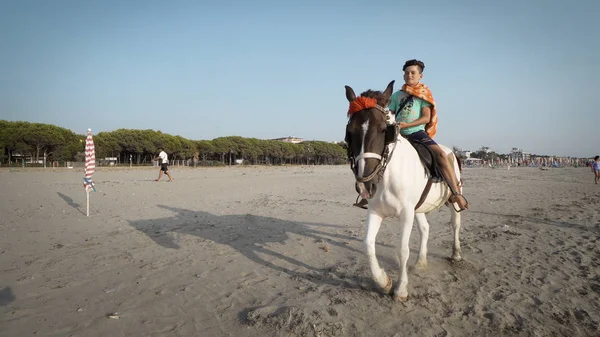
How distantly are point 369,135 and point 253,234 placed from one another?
5.02m

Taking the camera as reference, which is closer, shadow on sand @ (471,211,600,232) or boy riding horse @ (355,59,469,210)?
boy riding horse @ (355,59,469,210)

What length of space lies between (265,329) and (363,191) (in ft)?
5.78

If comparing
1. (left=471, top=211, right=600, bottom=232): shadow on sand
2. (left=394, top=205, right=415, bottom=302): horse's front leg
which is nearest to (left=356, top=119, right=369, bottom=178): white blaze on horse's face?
(left=394, top=205, right=415, bottom=302): horse's front leg

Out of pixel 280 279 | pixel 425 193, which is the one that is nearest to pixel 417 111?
pixel 425 193

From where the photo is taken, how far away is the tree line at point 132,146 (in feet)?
172

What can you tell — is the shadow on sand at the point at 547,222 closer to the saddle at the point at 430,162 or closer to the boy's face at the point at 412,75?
the saddle at the point at 430,162

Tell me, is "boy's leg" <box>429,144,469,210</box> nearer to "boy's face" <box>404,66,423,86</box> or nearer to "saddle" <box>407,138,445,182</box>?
"saddle" <box>407,138,445,182</box>

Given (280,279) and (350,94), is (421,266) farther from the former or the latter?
(350,94)

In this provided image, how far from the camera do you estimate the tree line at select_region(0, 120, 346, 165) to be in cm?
5250

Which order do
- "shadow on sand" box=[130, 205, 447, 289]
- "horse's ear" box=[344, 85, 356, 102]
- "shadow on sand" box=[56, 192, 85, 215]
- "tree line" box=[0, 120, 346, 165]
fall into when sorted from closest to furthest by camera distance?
"horse's ear" box=[344, 85, 356, 102] < "shadow on sand" box=[130, 205, 447, 289] < "shadow on sand" box=[56, 192, 85, 215] < "tree line" box=[0, 120, 346, 165]

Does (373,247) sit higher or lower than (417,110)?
lower

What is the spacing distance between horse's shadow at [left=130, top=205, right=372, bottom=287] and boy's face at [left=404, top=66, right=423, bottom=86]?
10.0 feet

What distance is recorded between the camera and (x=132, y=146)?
66.2 m

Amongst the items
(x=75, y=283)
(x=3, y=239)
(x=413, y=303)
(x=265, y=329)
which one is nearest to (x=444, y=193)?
(x=413, y=303)
